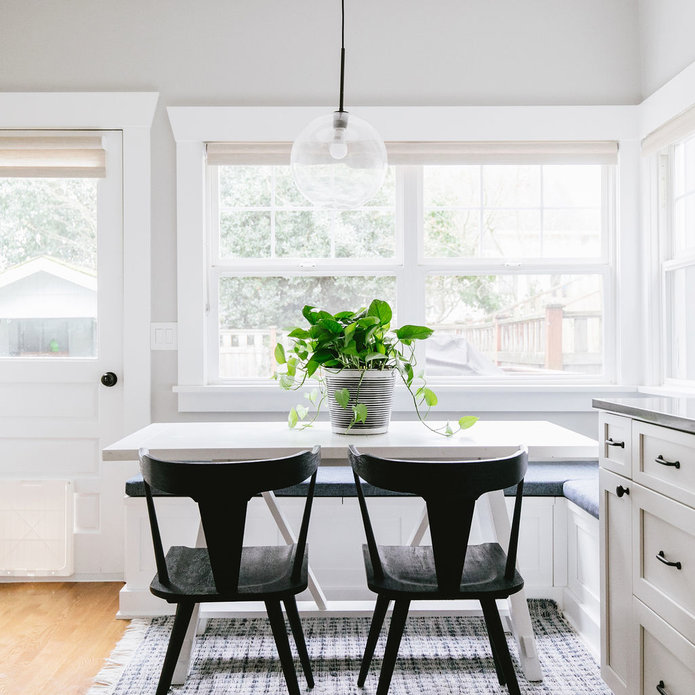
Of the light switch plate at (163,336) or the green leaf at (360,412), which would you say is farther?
the light switch plate at (163,336)

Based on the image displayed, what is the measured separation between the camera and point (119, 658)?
220cm

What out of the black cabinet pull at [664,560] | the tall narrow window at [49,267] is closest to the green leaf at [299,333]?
the black cabinet pull at [664,560]

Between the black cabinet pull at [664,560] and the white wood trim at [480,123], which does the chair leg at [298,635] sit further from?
the white wood trim at [480,123]

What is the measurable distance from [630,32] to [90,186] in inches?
107

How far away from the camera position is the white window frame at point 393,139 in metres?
2.99

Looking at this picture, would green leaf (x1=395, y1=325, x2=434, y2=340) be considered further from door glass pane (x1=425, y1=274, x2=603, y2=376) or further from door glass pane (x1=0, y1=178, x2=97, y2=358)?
door glass pane (x1=0, y1=178, x2=97, y2=358)

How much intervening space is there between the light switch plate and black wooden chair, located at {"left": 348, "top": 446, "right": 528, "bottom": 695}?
1628 millimetres

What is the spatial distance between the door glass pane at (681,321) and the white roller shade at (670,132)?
559mm

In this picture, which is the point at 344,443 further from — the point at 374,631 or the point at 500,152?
the point at 500,152

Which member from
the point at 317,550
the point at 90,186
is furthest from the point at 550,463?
the point at 90,186

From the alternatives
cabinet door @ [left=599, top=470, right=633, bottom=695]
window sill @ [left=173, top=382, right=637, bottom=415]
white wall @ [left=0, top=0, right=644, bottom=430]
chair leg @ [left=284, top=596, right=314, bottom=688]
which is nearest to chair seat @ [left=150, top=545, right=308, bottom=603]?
chair leg @ [left=284, top=596, right=314, bottom=688]

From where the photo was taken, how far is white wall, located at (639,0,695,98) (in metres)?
2.64

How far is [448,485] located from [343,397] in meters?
0.54

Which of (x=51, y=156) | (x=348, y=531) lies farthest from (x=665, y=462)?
(x=51, y=156)
